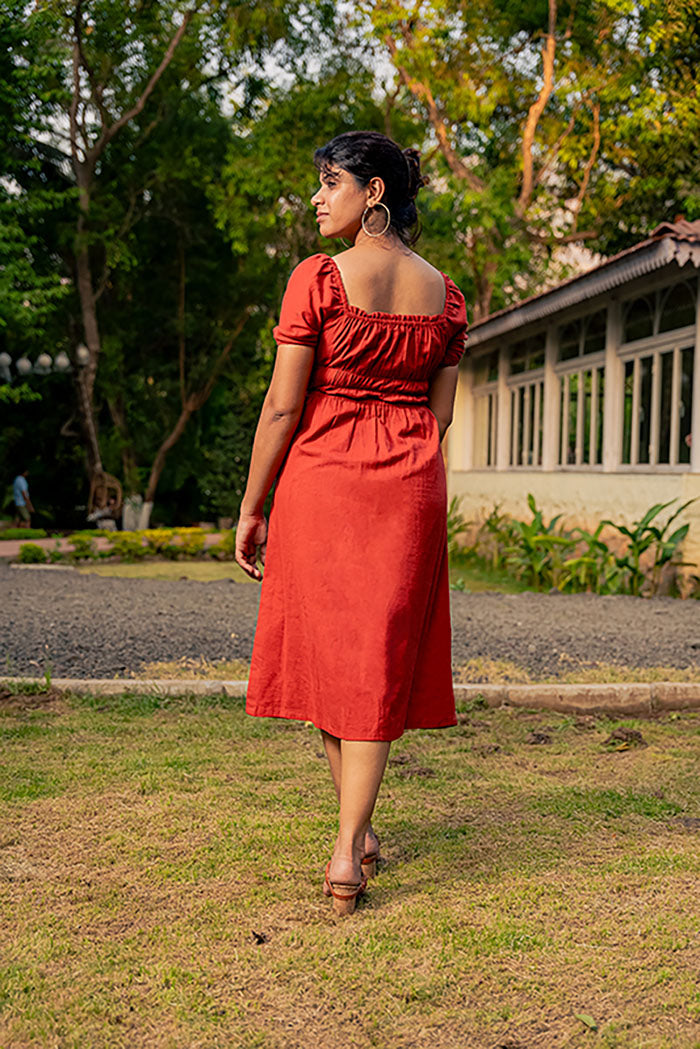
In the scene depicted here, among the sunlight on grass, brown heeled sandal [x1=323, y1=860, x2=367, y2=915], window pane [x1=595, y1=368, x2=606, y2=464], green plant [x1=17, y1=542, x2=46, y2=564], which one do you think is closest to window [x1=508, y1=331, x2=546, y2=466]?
window pane [x1=595, y1=368, x2=606, y2=464]

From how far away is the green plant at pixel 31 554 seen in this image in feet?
46.8

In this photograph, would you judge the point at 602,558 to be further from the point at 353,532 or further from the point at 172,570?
the point at 353,532

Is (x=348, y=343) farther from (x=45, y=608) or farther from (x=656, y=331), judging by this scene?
(x=656, y=331)

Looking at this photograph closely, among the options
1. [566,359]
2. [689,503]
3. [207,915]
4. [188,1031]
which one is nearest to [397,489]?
[207,915]

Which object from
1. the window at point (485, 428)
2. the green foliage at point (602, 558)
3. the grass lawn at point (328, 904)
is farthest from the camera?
the window at point (485, 428)

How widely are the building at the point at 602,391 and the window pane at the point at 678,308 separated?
1 cm

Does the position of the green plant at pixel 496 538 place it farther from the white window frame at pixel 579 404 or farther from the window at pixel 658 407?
the window at pixel 658 407

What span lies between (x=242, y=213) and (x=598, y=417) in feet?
42.2

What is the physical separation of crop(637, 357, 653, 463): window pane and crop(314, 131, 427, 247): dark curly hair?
9269mm

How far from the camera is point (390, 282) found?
2.95 metres

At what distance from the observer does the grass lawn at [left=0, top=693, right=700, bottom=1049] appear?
2.26 metres

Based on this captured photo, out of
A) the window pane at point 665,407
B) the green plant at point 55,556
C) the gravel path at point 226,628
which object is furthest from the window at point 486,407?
the gravel path at point 226,628

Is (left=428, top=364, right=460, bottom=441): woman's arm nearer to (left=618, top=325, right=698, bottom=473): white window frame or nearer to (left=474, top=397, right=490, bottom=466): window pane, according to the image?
(left=618, top=325, right=698, bottom=473): white window frame

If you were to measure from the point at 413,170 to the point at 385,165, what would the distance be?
0.12 meters
